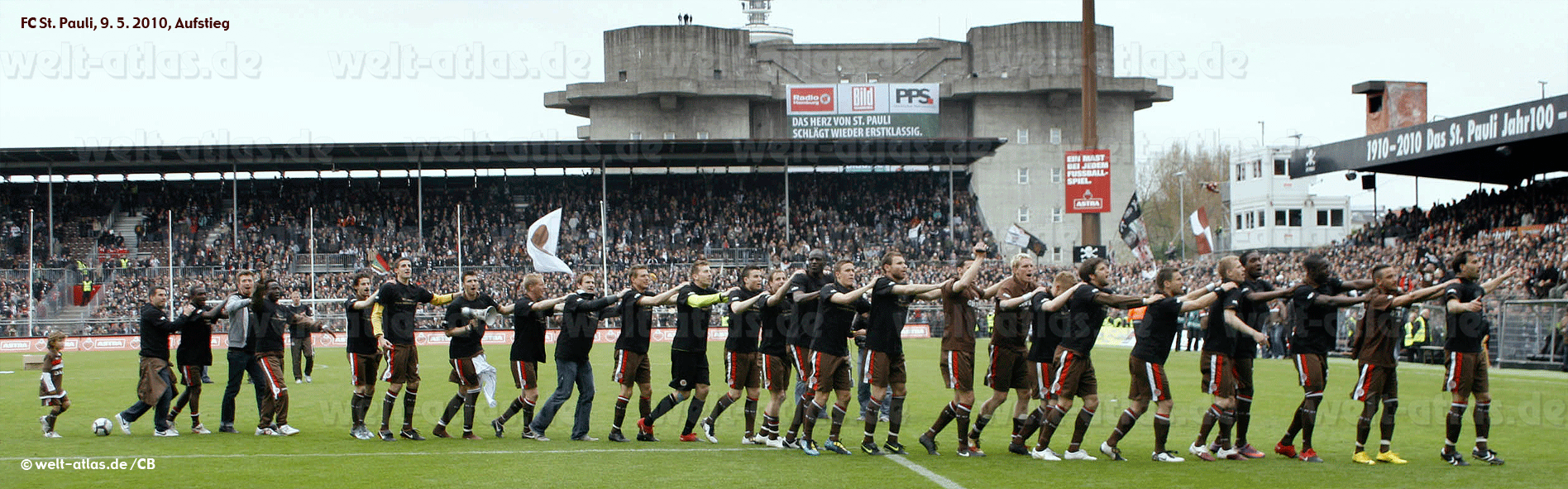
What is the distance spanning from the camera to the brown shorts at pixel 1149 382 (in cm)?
1188

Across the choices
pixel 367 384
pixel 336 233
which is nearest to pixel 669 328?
pixel 336 233

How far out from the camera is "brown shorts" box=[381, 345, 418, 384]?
14164 millimetres

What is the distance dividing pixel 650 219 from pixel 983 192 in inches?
829

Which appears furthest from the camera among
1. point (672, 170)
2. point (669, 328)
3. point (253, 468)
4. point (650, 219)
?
point (672, 170)

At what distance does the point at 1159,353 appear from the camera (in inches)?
467

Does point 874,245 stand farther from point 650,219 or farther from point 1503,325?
point 1503,325

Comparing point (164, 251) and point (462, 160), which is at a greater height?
point (462, 160)

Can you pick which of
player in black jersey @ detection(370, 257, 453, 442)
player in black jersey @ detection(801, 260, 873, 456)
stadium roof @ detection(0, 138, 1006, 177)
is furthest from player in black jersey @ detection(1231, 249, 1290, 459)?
stadium roof @ detection(0, 138, 1006, 177)

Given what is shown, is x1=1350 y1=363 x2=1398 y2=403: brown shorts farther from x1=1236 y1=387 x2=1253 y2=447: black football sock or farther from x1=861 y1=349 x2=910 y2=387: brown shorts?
x1=861 y1=349 x2=910 y2=387: brown shorts

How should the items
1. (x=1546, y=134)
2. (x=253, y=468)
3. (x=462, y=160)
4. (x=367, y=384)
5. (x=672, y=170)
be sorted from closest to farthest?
(x=253, y=468), (x=367, y=384), (x=1546, y=134), (x=462, y=160), (x=672, y=170)

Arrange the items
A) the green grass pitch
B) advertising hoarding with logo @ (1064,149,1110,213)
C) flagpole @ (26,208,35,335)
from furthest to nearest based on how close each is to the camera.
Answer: flagpole @ (26,208,35,335), advertising hoarding with logo @ (1064,149,1110,213), the green grass pitch

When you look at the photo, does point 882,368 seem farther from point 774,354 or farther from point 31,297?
point 31,297

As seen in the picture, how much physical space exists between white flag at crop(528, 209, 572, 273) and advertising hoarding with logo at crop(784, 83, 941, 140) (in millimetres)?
30900

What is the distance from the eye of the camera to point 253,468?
11883 mm
